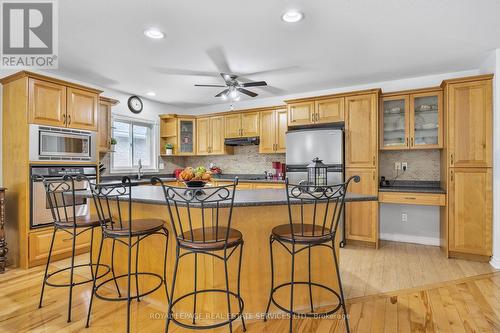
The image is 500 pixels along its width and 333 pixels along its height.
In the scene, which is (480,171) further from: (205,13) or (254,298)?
(205,13)

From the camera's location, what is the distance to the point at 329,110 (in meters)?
4.19

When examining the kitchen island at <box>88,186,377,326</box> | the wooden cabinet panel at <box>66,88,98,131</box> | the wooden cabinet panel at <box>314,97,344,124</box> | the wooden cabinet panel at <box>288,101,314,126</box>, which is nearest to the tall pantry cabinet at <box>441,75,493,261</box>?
the wooden cabinet panel at <box>314,97,344,124</box>

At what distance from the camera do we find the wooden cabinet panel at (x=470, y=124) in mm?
3238

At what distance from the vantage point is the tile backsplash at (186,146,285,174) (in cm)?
529

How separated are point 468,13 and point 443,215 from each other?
2439 mm

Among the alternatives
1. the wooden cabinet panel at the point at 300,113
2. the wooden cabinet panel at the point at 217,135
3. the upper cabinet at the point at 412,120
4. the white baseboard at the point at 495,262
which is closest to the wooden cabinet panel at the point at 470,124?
the upper cabinet at the point at 412,120

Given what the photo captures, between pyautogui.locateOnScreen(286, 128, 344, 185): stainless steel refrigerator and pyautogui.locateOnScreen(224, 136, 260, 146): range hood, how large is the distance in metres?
0.86

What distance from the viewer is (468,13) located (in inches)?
93.4

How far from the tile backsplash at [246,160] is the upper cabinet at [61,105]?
8.46ft

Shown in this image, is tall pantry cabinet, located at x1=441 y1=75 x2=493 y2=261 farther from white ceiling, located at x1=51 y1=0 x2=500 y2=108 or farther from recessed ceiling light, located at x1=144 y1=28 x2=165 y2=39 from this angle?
recessed ceiling light, located at x1=144 y1=28 x2=165 y2=39

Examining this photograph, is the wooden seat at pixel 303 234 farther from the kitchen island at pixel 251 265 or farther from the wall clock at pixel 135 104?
the wall clock at pixel 135 104

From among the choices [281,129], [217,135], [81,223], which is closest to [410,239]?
[281,129]

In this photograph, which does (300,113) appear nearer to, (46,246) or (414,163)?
(414,163)

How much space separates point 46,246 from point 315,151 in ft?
11.9
